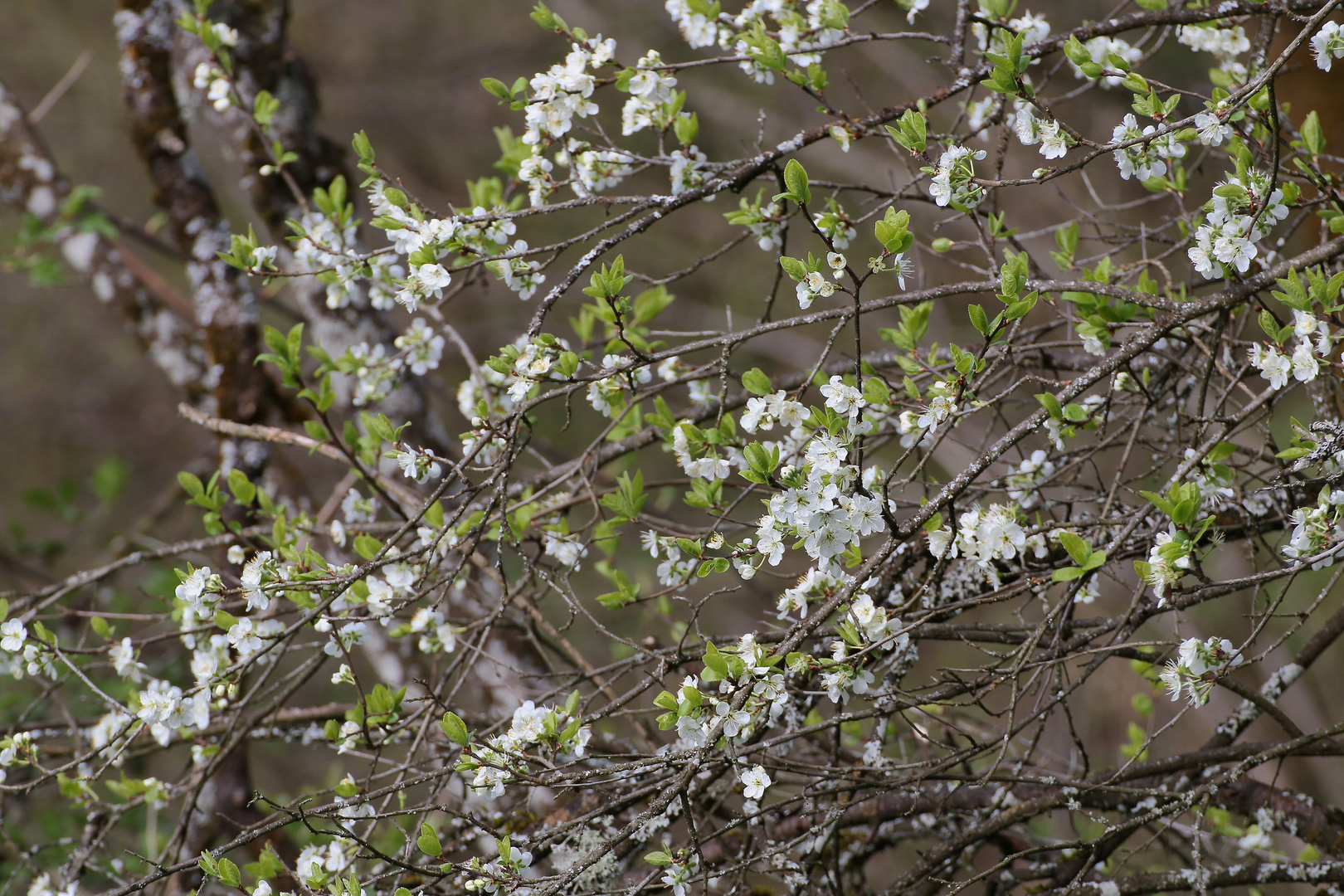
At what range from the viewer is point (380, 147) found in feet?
26.5

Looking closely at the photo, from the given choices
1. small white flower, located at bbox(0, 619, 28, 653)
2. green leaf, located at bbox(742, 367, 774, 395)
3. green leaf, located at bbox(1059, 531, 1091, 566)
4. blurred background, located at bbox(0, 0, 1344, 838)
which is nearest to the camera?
green leaf, located at bbox(1059, 531, 1091, 566)

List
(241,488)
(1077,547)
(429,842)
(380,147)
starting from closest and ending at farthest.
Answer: (1077,547) < (429,842) < (241,488) < (380,147)

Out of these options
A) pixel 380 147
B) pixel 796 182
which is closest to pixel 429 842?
pixel 796 182

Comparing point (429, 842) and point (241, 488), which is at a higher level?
point (241, 488)

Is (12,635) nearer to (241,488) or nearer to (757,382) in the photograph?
(241,488)

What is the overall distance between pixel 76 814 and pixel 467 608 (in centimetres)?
194

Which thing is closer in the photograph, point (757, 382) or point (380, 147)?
point (757, 382)

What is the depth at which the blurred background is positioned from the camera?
283 inches

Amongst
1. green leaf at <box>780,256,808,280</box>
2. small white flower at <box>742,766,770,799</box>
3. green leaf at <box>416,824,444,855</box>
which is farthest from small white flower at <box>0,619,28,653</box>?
green leaf at <box>780,256,808,280</box>

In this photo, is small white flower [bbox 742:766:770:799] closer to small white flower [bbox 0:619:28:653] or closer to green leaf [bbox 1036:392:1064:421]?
green leaf [bbox 1036:392:1064:421]

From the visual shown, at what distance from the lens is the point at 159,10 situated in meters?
2.94

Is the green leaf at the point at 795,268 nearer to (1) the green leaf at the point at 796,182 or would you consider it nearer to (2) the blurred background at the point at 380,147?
(1) the green leaf at the point at 796,182

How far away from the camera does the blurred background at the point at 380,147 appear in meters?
7.18

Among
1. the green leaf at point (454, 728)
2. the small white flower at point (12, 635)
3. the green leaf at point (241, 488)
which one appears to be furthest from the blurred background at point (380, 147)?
the green leaf at point (454, 728)
